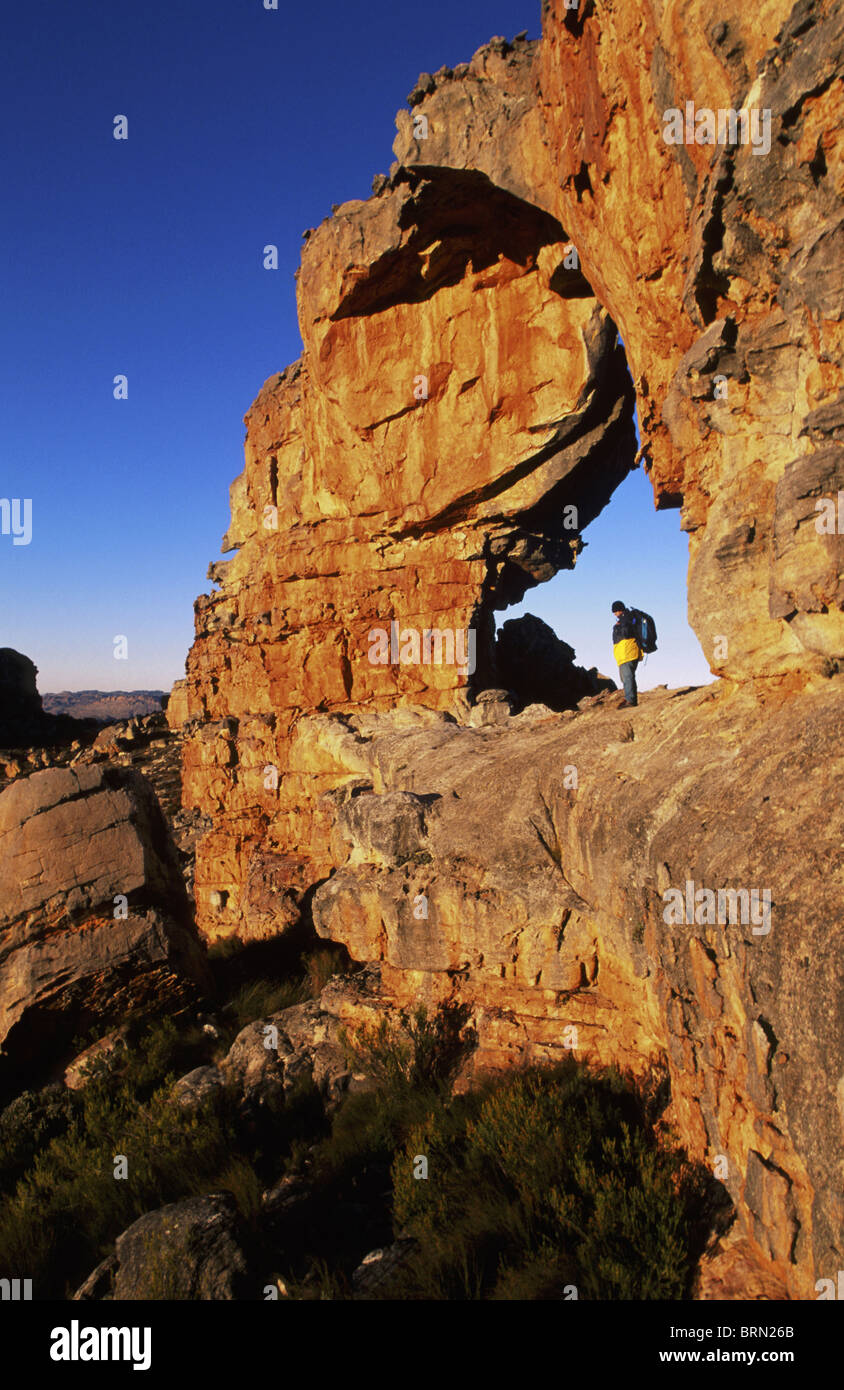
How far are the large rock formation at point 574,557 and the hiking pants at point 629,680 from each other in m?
0.51

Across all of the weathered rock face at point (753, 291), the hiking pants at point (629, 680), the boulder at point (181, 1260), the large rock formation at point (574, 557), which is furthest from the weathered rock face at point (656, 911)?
the boulder at point (181, 1260)

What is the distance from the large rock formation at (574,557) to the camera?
4172mm

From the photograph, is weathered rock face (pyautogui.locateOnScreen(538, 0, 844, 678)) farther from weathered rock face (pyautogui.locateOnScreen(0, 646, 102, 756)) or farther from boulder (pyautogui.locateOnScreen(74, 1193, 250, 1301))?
weathered rock face (pyautogui.locateOnScreen(0, 646, 102, 756))

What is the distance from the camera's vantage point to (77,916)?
853cm

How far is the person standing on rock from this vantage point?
27.8 ft

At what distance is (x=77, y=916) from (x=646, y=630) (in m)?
7.57

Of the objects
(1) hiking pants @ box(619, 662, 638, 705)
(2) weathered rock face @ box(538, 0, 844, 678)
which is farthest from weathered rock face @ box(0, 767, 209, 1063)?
(2) weathered rock face @ box(538, 0, 844, 678)

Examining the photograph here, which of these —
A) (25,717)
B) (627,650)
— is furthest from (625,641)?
(25,717)

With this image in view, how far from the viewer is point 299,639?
1759cm

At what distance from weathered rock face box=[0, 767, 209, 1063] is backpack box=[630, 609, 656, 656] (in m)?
6.63

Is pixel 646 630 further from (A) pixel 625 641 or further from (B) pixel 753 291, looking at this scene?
(B) pixel 753 291

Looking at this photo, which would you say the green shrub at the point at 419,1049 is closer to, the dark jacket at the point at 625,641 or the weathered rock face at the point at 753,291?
the weathered rock face at the point at 753,291
